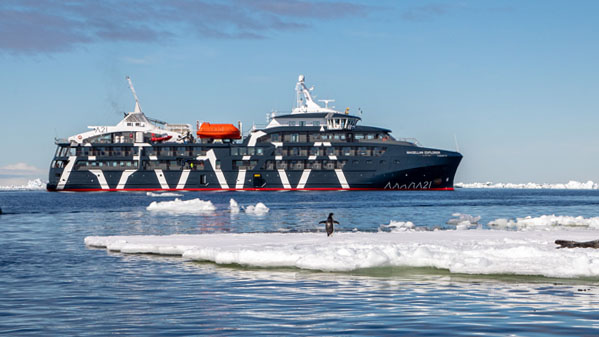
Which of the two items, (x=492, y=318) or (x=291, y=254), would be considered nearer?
(x=492, y=318)

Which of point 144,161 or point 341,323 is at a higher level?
point 144,161

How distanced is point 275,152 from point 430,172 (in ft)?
69.7

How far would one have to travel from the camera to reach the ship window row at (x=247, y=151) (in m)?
93.6

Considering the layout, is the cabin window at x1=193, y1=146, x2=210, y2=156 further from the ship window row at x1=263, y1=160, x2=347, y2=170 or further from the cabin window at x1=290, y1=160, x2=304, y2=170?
the cabin window at x1=290, y1=160, x2=304, y2=170

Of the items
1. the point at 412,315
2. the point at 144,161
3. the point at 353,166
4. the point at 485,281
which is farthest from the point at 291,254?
the point at 144,161

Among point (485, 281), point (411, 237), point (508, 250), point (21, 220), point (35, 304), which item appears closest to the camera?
point (35, 304)

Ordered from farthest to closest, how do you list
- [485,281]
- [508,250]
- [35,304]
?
[508,250]
[485,281]
[35,304]

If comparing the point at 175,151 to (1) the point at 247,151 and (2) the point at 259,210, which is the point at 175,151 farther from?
(2) the point at 259,210

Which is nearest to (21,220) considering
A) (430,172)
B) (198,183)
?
(198,183)

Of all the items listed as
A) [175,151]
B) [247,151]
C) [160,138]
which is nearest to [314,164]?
[247,151]

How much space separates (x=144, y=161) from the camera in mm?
96250

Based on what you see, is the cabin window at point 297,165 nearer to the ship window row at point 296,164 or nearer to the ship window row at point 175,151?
the ship window row at point 296,164

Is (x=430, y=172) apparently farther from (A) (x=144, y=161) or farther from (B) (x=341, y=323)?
(B) (x=341, y=323)

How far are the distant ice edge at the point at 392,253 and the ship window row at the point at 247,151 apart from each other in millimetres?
70582
